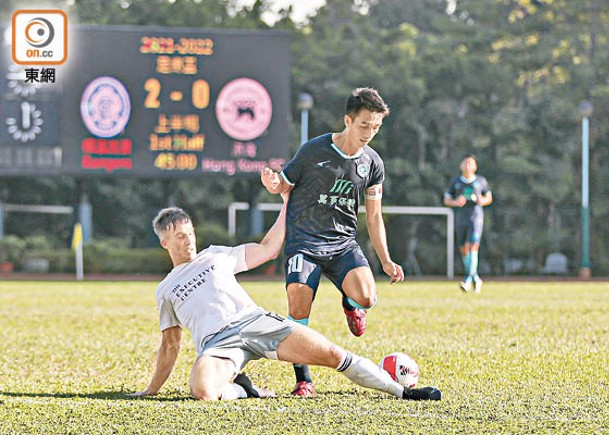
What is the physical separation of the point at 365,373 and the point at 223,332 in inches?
34.5

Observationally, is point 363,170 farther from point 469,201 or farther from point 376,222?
point 469,201

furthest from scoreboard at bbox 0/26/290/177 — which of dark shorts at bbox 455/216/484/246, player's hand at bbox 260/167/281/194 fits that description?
player's hand at bbox 260/167/281/194

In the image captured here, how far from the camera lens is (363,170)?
7.84 metres

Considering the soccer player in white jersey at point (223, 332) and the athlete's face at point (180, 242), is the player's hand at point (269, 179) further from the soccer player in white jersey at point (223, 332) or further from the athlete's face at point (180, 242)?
the athlete's face at point (180, 242)

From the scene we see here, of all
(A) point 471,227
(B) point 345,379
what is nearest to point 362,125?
(B) point 345,379

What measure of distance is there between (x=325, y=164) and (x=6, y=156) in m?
22.1

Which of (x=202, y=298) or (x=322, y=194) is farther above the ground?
(x=322, y=194)

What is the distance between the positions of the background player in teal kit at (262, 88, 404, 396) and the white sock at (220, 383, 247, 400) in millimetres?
832

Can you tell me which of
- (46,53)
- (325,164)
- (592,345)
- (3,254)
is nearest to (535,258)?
(3,254)

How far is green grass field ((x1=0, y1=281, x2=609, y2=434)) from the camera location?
604cm

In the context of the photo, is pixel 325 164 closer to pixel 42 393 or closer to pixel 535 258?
pixel 42 393

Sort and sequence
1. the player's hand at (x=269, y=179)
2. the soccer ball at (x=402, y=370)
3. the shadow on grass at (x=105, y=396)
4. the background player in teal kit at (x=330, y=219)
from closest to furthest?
the shadow on grass at (x=105, y=396)
the player's hand at (x=269, y=179)
the soccer ball at (x=402, y=370)
the background player in teal kit at (x=330, y=219)

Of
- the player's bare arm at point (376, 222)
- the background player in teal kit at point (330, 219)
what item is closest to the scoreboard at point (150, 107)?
the player's bare arm at point (376, 222)

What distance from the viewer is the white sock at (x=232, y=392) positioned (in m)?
6.87
